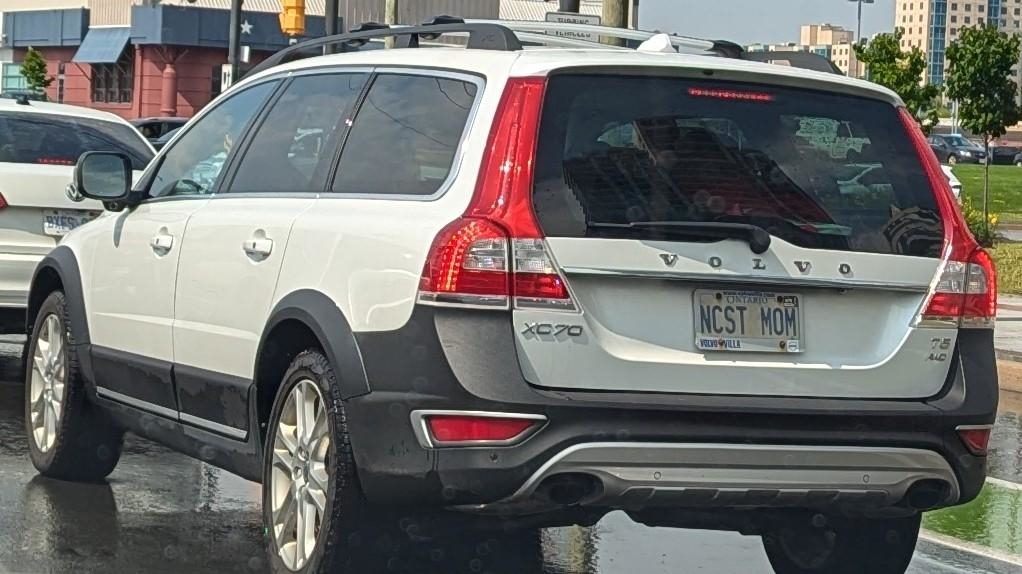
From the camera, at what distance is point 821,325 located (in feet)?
17.9

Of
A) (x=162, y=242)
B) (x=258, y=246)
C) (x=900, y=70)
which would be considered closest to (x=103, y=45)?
(x=900, y=70)

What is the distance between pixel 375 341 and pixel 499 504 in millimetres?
580

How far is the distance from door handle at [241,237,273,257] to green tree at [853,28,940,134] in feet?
90.8

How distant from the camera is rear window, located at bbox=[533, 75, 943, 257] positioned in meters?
5.25

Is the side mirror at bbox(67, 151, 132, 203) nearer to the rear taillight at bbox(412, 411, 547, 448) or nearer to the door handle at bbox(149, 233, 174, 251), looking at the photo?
the door handle at bbox(149, 233, 174, 251)

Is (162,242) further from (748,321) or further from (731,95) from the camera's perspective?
(748,321)

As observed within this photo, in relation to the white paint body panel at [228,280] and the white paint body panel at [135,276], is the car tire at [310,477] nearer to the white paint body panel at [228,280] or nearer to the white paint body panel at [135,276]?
the white paint body panel at [228,280]

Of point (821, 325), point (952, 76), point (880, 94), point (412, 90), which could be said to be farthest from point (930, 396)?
point (952, 76)

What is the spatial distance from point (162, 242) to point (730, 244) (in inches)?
98.3

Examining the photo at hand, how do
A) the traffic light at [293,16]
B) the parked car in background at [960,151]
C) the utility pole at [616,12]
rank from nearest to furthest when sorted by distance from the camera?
the utility pole at [616,12]
the traffic light at [293,16]
the parked car in background at [960,151]

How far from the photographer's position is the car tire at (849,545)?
19.9 ft

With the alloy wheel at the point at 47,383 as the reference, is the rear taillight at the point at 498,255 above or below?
above

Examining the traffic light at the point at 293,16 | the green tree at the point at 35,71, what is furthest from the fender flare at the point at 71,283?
the green tree at the point at 35,71

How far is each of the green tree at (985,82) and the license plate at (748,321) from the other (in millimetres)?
27773
